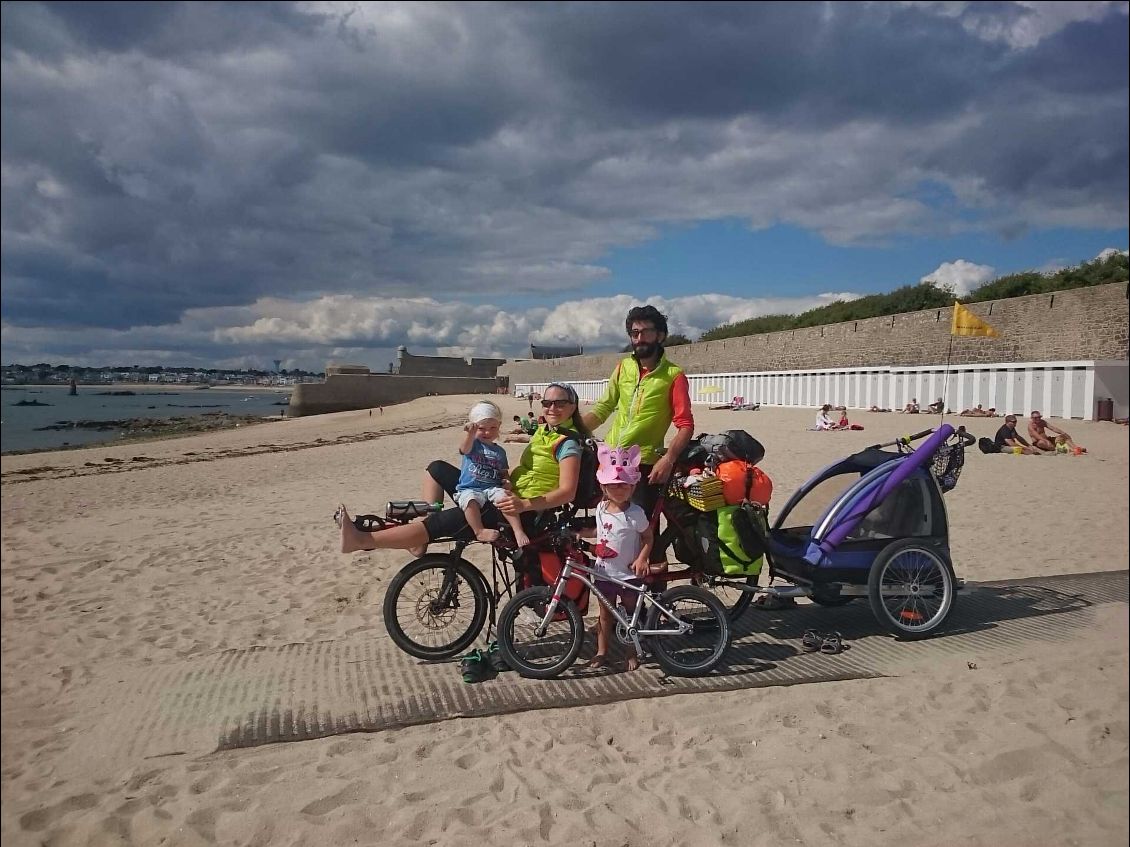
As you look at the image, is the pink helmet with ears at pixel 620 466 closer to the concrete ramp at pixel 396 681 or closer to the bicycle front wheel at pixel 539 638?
the bicycle front wheel at pixel 539 638

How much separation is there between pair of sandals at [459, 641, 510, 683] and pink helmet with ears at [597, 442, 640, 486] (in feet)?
3.93

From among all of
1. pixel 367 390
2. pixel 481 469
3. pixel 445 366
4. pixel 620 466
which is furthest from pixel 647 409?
pixel 445 366

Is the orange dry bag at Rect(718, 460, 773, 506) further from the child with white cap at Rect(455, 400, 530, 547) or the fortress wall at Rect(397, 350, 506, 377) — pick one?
the fortress wall at Rect(397, 350, 506, 377)

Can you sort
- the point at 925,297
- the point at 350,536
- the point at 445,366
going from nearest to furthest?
the point at 350,536, the point at 925,297, the point at 445,366

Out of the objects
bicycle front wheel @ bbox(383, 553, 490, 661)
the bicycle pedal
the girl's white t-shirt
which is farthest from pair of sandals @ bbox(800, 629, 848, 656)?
bicycle front wheel @ bbox(383, 553, 490, 661)

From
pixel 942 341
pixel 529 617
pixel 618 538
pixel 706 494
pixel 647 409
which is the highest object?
pixel 942 341

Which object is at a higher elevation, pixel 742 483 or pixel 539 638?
pixel 742 483

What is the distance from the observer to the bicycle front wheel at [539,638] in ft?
14.2

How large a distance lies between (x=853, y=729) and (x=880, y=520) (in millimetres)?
1795

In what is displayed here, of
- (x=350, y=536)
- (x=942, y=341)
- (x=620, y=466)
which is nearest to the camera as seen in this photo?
(x=620, y=466)

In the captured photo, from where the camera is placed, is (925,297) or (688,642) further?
(925,297)

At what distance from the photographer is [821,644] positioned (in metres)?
4.67

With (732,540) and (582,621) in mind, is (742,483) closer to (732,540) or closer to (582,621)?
(732,540)

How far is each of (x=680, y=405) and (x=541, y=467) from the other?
2.96 ft
